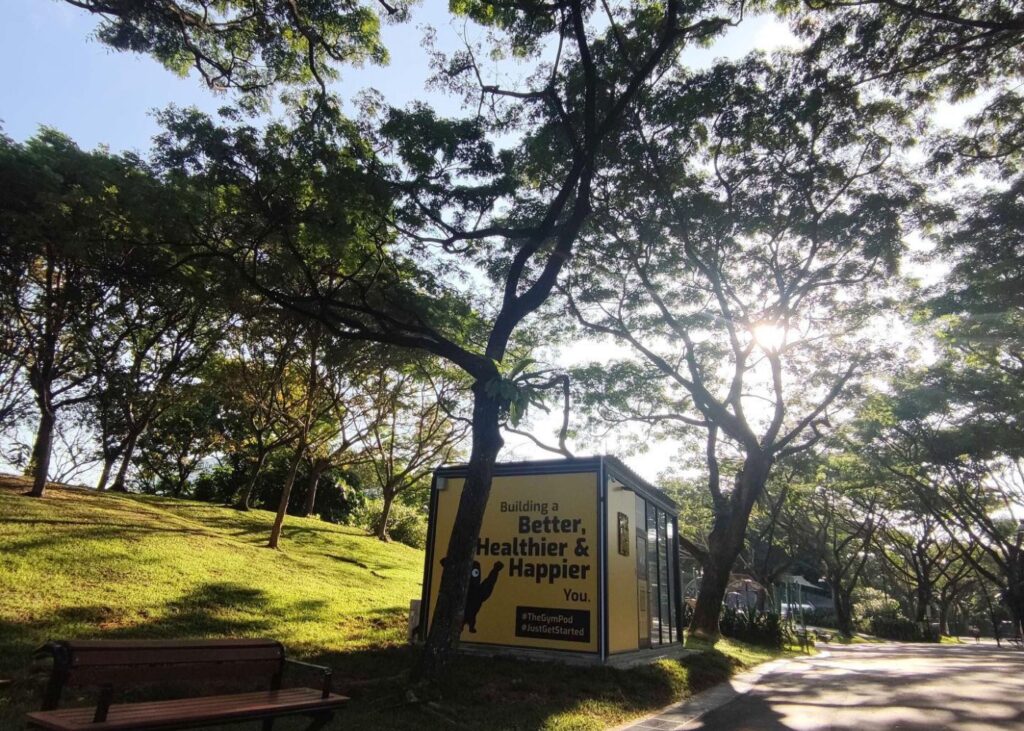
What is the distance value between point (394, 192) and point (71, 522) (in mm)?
9632

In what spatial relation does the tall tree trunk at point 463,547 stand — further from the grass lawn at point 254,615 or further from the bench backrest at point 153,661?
the bench backrest at point 153,661

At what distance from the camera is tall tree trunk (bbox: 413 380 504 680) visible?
6.78 meters

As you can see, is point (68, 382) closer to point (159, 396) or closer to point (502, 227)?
point (159, 396)

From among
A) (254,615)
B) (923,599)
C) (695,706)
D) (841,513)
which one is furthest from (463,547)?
(923,599)

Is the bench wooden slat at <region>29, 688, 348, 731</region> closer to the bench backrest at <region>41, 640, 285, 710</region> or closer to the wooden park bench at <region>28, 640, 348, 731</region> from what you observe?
the wooden park bench at <region>28, 640, 348, 731</region>

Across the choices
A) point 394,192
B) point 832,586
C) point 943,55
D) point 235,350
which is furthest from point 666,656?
point 832,586

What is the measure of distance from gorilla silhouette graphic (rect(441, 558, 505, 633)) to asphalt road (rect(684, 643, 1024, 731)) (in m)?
3.87

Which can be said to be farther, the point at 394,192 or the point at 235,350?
the point at 235,350

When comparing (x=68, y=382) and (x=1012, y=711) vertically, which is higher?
(x=68, y=382)

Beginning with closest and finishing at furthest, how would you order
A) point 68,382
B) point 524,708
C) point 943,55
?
point 524,708, point 943,55, point 68,382

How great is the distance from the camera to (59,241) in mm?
10492

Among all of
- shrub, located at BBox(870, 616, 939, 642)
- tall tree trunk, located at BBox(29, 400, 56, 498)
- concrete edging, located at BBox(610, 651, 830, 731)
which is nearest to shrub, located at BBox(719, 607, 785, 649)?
concrete edging, located at BBox(610, 651, 830, 731)

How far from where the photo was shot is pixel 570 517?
32.5 ft

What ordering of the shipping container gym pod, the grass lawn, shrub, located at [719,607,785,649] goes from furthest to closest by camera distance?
shrub, located at [719,607,785,649] < the shipping container gym pod < the grass lawn
